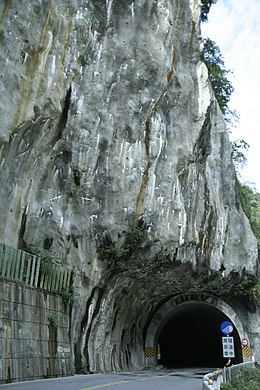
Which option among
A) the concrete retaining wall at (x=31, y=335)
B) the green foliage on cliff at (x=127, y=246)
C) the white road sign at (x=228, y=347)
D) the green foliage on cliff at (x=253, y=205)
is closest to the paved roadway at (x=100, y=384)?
the concrete retaining wall at (x=31, y=335)

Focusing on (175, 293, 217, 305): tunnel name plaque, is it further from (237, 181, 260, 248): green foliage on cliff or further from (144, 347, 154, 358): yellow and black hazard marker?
(237, 181, 260, 248): green foliage on cliff

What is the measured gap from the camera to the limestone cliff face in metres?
12.6

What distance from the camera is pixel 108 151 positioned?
1672cm

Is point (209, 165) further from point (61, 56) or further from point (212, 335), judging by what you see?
point (212, 335)

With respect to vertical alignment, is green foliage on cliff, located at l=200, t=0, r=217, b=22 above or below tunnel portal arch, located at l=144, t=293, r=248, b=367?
above

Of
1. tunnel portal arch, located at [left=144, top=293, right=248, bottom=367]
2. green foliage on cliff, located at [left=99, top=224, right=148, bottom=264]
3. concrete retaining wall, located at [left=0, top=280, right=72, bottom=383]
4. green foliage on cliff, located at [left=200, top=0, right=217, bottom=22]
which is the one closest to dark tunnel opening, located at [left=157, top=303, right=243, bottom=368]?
tunnel portal arch, located at [left=144, top=293, right=248, bottom=367]

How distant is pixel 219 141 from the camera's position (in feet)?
88.8

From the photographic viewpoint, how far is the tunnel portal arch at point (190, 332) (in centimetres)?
2744

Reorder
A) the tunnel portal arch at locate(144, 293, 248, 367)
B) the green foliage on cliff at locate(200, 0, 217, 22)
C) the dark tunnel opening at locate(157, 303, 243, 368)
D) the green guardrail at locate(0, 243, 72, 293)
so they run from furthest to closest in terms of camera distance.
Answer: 1. the dark tunnel opening at locate(157, 303, 243, 368)
2. the green foliage on cliff at locate(200, 0, 217, 22)
3. the tunnel portal arch at locate(144, 293, 248, 367)
4. the green guardrail at locate(0, 243, 72, 293)

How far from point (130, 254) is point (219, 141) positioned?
1151 centimetres

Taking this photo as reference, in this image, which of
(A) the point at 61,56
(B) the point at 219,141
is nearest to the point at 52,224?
(A) the point at 61,56

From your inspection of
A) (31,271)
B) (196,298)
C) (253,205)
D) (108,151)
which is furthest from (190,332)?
(31,271)

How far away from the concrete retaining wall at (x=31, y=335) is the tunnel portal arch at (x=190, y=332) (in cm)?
1471

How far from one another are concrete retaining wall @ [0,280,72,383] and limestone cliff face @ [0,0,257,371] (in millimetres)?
1957
